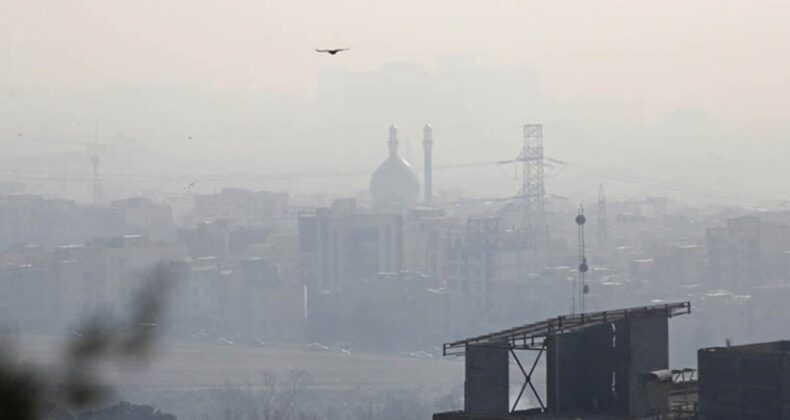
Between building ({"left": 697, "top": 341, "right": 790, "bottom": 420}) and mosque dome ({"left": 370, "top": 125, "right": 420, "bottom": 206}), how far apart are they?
89.7 m

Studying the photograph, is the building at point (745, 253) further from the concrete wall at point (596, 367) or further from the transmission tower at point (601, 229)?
the concrete wall at point (596, 367)

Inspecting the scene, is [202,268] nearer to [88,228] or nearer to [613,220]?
[88,228]

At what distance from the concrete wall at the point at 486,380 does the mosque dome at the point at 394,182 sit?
290ft

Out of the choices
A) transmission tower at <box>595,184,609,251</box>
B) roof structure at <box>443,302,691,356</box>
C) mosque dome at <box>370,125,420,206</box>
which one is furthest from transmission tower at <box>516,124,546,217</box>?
roof structure at <box>443,302,691,356</box>

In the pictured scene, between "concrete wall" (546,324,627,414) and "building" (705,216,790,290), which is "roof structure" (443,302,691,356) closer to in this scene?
"concrete wall" (546,324,627,414)

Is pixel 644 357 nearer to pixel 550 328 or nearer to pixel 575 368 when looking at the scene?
pixel 575 368

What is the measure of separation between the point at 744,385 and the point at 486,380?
2025 mm

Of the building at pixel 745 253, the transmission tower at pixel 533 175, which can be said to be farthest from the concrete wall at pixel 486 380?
the transmission tower at pixel 533 175

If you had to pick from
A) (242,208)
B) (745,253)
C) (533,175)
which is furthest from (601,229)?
(242,208)

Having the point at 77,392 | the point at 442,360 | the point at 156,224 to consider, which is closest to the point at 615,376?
the point at 77,392

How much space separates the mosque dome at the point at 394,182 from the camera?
353 feet

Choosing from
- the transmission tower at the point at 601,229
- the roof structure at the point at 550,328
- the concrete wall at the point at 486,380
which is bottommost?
the concrete wall at the point at 486,380

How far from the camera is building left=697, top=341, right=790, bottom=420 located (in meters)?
16.0

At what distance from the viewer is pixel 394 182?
357ft
